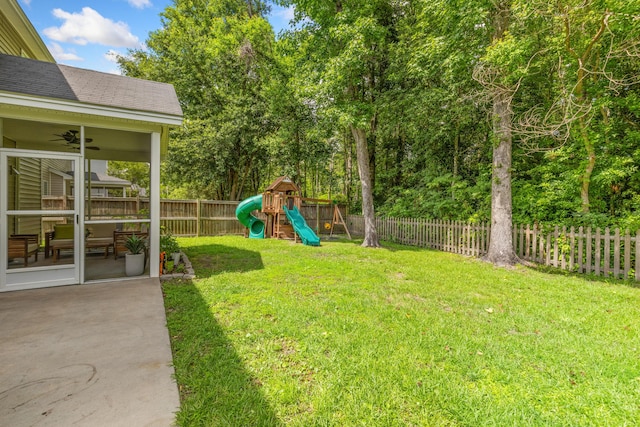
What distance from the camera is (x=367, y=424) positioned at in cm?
192

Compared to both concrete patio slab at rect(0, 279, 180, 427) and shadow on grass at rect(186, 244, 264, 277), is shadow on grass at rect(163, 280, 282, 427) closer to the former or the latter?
concrete patio slab at rect(0, 279, 180, 427)

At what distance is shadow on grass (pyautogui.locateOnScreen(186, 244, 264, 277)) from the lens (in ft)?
20.2

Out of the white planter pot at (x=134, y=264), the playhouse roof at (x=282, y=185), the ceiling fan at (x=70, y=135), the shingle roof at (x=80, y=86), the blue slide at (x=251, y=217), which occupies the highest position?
the shingle roof at (x=80, y=86)

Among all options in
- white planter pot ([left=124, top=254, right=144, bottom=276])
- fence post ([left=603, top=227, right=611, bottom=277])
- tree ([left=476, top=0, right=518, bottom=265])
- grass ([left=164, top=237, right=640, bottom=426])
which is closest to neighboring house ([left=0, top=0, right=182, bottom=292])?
white planter pot ([left=124, top=254, right=144, bottom=276])

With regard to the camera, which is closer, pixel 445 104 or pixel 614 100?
pixel 614 100

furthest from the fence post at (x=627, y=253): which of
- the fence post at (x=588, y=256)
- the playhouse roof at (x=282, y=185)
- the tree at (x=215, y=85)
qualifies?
the tree at (x=215, y=85)

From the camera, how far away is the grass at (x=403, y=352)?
2.05 metres

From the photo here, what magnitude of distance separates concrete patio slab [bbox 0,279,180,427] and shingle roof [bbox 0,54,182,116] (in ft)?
10.1

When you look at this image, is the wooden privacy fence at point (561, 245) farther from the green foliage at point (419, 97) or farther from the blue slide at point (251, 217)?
the blue slide at point (251, 217)

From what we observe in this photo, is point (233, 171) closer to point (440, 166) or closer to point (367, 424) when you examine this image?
point (440, 166)

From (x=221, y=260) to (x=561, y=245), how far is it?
25.9ft

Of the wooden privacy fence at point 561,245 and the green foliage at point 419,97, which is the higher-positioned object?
the green foliage at point 419,97

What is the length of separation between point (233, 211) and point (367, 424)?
40.8ft

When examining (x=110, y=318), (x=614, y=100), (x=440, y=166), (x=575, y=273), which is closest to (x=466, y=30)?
(x=614, y=100)
